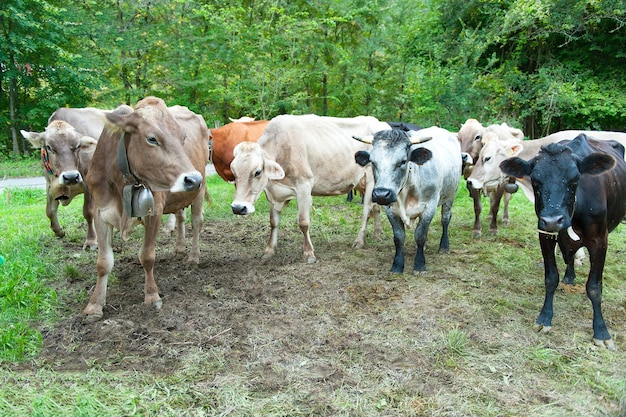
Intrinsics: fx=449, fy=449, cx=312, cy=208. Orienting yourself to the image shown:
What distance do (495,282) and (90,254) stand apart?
529 cm

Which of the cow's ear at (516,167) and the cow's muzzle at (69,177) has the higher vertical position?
the cow's ear at (516,167)

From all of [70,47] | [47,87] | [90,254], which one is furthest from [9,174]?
[90,254]

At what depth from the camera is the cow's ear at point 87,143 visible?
18.4 feet

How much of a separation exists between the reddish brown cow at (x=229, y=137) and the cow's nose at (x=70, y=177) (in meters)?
3.21

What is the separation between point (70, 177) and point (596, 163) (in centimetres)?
555

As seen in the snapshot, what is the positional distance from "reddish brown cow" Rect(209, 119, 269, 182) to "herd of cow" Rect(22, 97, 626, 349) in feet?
0.07

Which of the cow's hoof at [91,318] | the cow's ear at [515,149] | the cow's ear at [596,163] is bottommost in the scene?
the cow's hoof at [91,318]

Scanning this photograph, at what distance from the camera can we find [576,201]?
370 cm

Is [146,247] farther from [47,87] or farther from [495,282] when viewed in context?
[47,87]

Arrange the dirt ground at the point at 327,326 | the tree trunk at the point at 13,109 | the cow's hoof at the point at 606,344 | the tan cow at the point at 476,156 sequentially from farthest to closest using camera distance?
the tree trunk at the point at 13,109 → the tan cow at the point at 476,156 → the cow's hoof at the point at 606,344 → the dirt ground at the point at 327,326

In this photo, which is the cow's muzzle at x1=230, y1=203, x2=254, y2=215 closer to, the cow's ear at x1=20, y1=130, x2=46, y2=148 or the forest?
the cow's ear at x1=20, y1=130, x2=46, y2=148

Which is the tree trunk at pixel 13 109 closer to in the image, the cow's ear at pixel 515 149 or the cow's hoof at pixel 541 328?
the cow's ear at pixel 515 149

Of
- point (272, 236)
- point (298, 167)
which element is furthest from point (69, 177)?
point (298, 167)

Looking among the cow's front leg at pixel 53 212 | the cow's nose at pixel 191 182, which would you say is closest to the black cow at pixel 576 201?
the cow's nose at pixel 191 182
